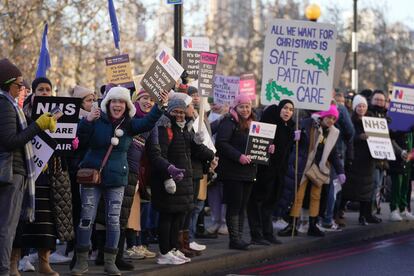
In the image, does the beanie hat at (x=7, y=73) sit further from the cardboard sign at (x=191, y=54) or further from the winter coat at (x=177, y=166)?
the cardboard sign at (x=191, y=54)

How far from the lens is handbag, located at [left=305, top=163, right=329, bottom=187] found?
44.9 feet

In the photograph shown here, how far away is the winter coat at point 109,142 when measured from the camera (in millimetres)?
9445

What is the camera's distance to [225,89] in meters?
16.1

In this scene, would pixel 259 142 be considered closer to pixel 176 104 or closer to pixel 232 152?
pixel 232 152

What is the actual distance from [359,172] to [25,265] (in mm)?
6888

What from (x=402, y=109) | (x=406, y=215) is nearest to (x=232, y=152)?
(x=402, y=109)

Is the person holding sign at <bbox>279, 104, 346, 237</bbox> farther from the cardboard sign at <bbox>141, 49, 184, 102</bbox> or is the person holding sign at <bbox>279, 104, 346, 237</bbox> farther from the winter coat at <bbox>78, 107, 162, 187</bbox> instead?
the winter coat at <bbox>78, 107, 162, 187</bbox>

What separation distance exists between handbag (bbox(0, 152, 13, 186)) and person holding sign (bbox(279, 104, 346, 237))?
6.00 metres

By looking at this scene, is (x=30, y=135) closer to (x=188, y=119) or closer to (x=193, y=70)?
(x=188, y=119)

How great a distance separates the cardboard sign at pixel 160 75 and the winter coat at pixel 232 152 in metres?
1.91

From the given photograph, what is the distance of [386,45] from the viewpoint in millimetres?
66062

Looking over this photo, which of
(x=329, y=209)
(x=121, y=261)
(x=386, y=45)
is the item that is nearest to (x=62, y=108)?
(x=121, y=261)

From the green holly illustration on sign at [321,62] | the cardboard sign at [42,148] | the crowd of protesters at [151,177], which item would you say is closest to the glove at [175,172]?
the crowd of protesters at [151,177]

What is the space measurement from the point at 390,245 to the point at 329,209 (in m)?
1.10
